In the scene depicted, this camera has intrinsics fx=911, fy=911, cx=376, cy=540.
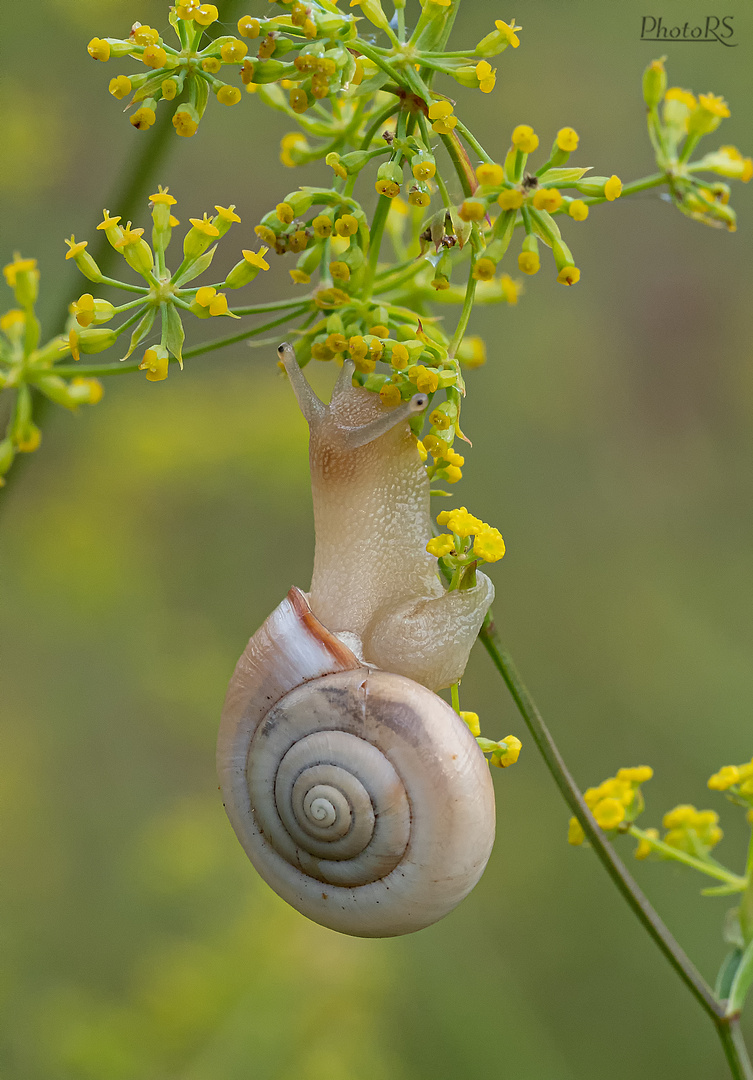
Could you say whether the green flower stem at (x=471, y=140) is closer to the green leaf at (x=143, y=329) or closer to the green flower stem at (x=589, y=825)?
the green leaf at (x=143, y=329)

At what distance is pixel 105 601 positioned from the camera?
2.05 metres

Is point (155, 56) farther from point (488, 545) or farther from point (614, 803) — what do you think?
point (614, 803)

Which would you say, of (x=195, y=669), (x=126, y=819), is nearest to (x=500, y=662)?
(x=195, y=669)

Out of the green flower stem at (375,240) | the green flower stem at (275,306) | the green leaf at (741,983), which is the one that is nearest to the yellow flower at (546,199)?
the green flower stem at (375,240)

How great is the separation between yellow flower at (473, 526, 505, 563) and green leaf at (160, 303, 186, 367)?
361 millimetres

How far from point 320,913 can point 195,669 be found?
1.14 meters

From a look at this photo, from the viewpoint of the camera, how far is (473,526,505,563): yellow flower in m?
0.89

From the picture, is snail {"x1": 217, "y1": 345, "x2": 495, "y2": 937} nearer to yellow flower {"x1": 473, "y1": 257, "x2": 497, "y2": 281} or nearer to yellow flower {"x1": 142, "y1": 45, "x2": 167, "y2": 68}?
yellow flower {"x1": 473, "y1": 257, "x2": 497, "y2": 281}

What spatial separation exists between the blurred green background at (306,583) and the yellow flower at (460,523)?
116cm

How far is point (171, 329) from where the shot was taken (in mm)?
948

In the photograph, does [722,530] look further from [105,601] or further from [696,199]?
[696,199]

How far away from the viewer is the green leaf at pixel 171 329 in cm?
94

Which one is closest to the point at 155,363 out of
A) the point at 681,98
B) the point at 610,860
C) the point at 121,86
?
the point at 121,86

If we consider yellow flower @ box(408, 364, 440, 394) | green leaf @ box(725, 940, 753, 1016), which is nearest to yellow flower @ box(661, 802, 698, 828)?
green leaf @ box(725, 940, 753, 1016)
